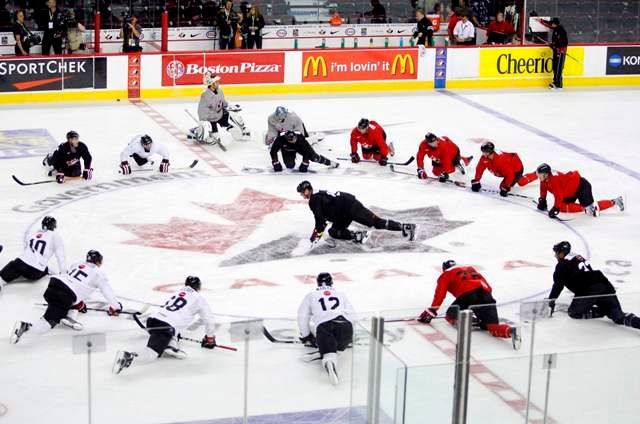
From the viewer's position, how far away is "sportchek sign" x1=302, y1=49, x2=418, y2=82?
2542cm

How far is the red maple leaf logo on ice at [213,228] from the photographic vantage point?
1470cm

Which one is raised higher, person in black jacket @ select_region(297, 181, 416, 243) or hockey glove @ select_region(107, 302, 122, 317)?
person in black jacket @ select_region(297, 181, 416, 243)

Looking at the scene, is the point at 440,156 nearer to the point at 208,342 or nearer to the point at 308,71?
the point at 308,71

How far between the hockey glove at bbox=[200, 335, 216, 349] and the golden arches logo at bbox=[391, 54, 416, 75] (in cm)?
1727

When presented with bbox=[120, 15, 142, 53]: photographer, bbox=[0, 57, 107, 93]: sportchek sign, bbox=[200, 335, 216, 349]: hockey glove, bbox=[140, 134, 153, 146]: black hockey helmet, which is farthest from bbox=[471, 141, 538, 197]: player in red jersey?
bbox=[120, 15, 142, 53]: photographer

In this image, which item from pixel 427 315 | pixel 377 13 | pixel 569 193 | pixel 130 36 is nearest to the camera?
pixel 427 315

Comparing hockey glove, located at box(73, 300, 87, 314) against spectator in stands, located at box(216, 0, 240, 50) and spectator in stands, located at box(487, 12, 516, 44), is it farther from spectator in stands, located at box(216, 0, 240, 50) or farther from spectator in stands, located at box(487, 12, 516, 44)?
spectator in stands, located at box(487, 12, 516, 44)

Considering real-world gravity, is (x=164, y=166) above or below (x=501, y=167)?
below

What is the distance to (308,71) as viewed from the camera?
25.4 m

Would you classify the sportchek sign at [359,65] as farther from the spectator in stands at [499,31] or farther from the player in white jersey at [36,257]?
the player in white jersey at [36,257]

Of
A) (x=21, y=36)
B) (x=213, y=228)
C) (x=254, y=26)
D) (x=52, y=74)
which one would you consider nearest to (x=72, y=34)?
(x=21, y=36)

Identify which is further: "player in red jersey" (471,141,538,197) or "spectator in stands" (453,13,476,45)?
"spectator in stands" (453,13,476,45)

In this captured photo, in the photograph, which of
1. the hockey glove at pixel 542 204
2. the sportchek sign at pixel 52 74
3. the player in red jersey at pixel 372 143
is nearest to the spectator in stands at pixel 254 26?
the sportchek sign at pixel 52 74

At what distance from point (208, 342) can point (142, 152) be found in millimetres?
9448
